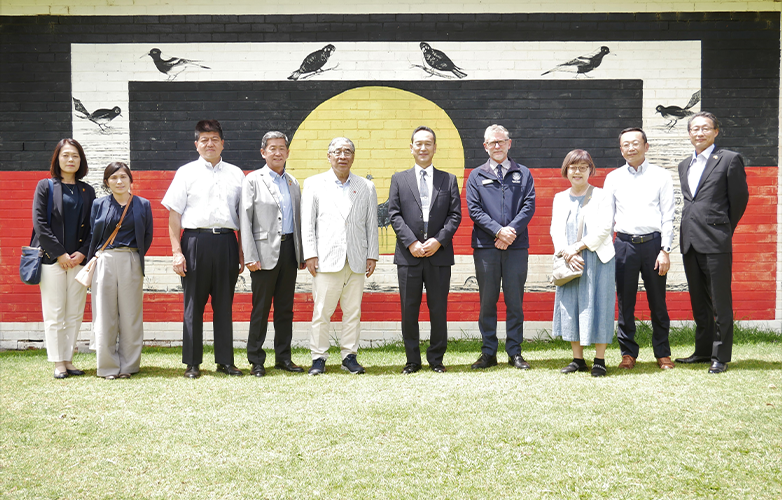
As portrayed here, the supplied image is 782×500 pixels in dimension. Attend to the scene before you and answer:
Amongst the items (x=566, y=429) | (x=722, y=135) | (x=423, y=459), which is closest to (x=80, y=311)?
(x=423, y=459)

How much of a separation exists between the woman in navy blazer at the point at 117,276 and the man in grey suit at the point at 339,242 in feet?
4.97

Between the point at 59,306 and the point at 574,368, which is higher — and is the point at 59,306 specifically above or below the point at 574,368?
above

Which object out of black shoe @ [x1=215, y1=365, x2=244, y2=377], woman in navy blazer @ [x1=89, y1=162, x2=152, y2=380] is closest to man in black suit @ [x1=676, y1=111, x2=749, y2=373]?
black shoe @ [x1=215, y1=365, x2=244, y2=377]

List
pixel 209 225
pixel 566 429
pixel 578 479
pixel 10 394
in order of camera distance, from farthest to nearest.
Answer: pixel 209 225
pixel 10 394
pixel 566 429
pixel 578 479

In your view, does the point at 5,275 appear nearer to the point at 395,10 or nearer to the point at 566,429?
the point at 395,10

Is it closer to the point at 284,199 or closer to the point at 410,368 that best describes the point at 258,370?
the point at 410,368

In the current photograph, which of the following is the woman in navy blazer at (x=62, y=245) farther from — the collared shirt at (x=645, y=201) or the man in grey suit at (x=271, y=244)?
the collared shirt at (x=645, y=201)

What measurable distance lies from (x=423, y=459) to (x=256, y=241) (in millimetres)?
2496

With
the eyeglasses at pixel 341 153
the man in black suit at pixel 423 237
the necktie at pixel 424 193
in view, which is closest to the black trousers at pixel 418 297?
the man in black suit at pixel 423 237

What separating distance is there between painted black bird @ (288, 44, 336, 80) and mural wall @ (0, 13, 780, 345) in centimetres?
2

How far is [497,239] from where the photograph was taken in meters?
4.56

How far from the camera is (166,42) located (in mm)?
5969

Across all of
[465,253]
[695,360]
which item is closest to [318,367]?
[465,253]

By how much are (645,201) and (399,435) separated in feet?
9.80
